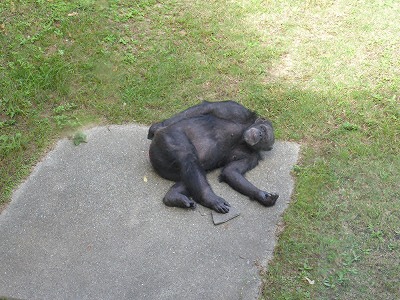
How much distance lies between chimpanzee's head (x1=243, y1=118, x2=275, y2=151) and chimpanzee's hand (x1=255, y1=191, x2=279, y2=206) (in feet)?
1.86

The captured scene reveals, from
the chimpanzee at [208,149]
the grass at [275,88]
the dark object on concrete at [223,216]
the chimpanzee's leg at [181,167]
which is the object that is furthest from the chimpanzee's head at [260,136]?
the dark object on concrete at [223,216]

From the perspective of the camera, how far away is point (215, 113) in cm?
573

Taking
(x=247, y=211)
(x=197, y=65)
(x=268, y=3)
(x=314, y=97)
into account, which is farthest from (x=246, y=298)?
(x=268, y=3)

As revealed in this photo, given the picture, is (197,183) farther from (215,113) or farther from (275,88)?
(275,88)

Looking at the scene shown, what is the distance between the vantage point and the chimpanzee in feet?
17.1

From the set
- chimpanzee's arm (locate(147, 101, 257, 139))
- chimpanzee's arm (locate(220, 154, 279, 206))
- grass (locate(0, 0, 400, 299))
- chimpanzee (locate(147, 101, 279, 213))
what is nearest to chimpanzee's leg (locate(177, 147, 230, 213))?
chimpanzee (locate(147, 101, 279, 213))

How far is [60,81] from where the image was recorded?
696 centimetres

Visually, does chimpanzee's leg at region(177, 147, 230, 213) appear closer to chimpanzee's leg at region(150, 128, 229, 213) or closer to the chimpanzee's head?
chimpanzee's leg at region(150, 128, 229, 213)

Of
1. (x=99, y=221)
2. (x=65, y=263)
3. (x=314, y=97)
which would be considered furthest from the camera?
(x=314, y=97)

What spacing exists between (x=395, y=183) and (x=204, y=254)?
1982 millimetres

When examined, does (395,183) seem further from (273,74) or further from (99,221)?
(99,221)

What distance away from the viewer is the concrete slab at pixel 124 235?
4566 mm

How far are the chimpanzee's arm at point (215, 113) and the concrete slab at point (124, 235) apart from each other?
1.26ft

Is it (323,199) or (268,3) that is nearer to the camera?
(323,199)
